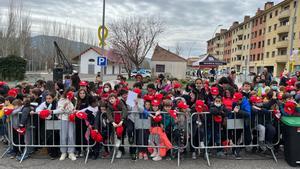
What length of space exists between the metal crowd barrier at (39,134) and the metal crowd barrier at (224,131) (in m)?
2.35

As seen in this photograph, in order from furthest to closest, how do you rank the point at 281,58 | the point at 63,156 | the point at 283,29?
the point at 283,29, the point at 281,58, the point at 63,156

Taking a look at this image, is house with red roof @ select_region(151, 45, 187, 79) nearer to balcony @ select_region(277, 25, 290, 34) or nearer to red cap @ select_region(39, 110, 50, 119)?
balcony @ select_region(277, 25, 290, 34)

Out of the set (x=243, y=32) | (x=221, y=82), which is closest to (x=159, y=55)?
(x=221, y=82)

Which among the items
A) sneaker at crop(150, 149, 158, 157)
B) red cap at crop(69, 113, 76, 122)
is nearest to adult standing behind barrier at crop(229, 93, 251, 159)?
sneaker at crop(150, 149, 158, 157)

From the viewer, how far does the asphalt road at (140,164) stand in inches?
174

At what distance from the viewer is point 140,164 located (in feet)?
15.1

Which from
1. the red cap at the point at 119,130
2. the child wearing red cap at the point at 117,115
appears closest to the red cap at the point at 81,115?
the child wearing red cap at the point at 117,115

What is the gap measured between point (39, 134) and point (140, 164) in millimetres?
2384

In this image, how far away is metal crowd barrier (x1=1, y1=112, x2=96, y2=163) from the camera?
15.7ft

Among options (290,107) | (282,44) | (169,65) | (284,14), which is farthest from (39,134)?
(284,14)

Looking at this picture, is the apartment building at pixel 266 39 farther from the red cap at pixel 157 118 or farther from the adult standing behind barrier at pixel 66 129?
the adult standing behind barrier at pixel 66 129

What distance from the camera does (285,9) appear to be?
1876 inches

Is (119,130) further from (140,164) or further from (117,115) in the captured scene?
(140,164)

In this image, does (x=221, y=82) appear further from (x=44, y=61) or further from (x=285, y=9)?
(x=44, y=61)
